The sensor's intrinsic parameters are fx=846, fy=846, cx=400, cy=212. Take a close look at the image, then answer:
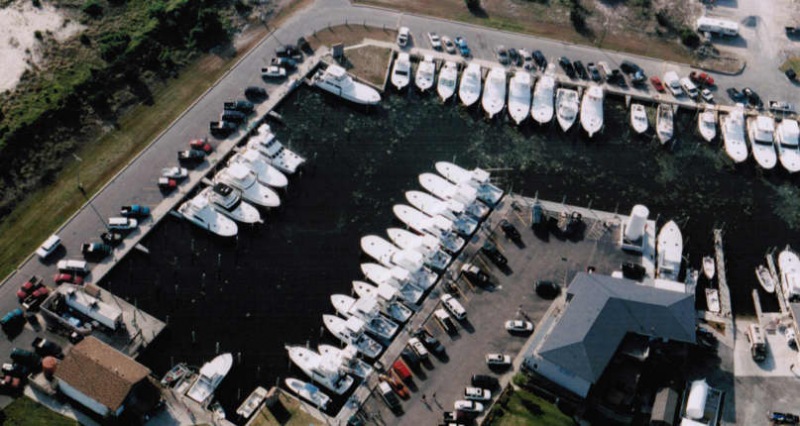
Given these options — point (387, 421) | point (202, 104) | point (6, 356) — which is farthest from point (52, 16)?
point (387, 421)

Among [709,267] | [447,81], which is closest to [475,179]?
[447,81]

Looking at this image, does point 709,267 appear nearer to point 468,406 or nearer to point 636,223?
point 636,223

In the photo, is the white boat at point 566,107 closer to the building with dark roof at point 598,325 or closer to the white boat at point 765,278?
the white boat at point 765,278

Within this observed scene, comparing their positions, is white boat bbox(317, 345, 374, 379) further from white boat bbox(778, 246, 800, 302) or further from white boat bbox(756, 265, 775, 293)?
white boat bbox(778, 246, 800, 302)

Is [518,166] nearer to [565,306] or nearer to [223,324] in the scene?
[565,306]

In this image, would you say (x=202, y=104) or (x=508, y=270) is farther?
(x=202, y=104)

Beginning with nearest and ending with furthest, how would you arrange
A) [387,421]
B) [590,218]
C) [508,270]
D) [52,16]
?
[387,421]
[508,270]
[590,218]
[52,16]
